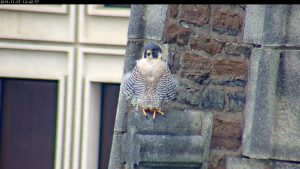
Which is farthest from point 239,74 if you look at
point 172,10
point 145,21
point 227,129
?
point 145,21

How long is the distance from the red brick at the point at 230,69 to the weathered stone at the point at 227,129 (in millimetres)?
256

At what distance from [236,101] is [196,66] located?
30 cm

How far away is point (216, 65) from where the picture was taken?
453 cm

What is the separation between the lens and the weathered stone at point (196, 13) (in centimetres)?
453

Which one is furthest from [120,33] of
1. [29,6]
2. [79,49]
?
[29,6]

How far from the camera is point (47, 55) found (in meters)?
7.84

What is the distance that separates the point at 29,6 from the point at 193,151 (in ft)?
12.3

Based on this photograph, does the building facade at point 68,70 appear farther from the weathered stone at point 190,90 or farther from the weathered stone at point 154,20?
the weathered stone at point 190,90

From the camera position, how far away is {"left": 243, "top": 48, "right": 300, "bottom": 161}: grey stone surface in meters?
4.41

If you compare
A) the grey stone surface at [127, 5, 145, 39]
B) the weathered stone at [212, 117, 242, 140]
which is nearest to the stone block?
the weathered stone at [212, 117, 242, 140]

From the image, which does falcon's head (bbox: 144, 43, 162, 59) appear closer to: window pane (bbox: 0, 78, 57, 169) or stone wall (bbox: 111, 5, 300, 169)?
stone wall (bbox: 111, 5, 300, 169)

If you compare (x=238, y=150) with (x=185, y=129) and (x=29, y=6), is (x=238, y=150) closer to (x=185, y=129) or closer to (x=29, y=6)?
(x=185, y=129)

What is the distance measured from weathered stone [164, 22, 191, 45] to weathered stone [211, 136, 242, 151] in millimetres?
582

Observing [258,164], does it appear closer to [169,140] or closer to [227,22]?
[169,140]
